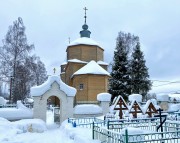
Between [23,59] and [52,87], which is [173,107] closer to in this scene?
[52,87]

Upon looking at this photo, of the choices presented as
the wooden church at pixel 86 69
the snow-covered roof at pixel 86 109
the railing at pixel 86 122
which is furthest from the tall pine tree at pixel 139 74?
the railing at pixel 86 122

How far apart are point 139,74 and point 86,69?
973cm

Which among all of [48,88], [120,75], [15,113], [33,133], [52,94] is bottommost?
[33,133]

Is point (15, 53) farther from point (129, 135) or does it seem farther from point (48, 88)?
point (129, 135)

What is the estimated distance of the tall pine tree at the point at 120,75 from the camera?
33.7 m

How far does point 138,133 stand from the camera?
8516mm

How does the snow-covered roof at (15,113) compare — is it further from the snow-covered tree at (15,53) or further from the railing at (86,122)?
the snow-covered tree at (15,53)

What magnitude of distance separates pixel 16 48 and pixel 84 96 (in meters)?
10.00

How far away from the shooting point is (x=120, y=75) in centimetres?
3441

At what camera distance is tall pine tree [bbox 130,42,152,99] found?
34969 millimetres

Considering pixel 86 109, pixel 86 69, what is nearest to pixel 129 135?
pixel 86 109

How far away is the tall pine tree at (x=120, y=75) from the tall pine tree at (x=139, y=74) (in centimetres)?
118

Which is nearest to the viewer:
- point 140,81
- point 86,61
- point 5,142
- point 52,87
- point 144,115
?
point 5,142

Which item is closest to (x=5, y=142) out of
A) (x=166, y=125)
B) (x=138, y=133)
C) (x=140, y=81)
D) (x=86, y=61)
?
(x=138, y=133)
